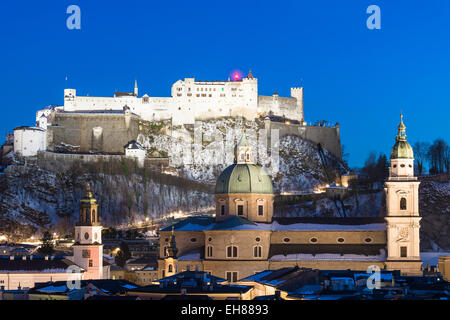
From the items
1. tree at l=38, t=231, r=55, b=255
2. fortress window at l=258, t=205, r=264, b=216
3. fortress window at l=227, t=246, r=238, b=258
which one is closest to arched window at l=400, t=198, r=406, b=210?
fortress window at l=258, t=205, r=264, b=216

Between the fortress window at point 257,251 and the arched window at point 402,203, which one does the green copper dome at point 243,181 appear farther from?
the arched window at point 402,203

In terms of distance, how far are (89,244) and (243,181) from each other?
12947 millimetres

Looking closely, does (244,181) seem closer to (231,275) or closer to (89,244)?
(231,275)

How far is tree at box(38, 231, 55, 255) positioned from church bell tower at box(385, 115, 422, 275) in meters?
36.7

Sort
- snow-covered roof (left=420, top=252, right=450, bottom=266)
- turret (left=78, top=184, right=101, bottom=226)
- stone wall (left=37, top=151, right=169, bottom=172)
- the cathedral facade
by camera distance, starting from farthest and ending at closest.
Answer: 1. stone wall (left=37, top=151, right=169, bottom=172)
2. snow-covered roof (left=420, top=252, right=450, bottom=266)
3. turret (left=78, top=184, right=101, bottom=226)
4. the cathedral facade

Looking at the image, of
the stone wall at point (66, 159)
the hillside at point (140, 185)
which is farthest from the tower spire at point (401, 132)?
the stone wall at point (66, 159)

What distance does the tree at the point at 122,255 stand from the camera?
102m

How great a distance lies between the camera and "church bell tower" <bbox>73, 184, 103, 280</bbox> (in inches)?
3157

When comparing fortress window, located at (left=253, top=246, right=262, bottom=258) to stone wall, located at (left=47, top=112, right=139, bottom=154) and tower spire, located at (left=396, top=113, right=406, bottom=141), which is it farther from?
stone wall, located at (left=47, top=112, right=139, bottom=154)

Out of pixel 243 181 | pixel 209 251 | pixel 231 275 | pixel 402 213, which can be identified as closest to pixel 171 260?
pixel 209 251

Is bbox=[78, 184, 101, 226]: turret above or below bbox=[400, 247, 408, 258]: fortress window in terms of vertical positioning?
above

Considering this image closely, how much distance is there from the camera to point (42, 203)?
13412 centimetres

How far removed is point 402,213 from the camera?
8131 cm

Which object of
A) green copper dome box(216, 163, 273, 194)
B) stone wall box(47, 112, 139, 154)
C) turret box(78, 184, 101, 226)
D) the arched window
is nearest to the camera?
the arched window
